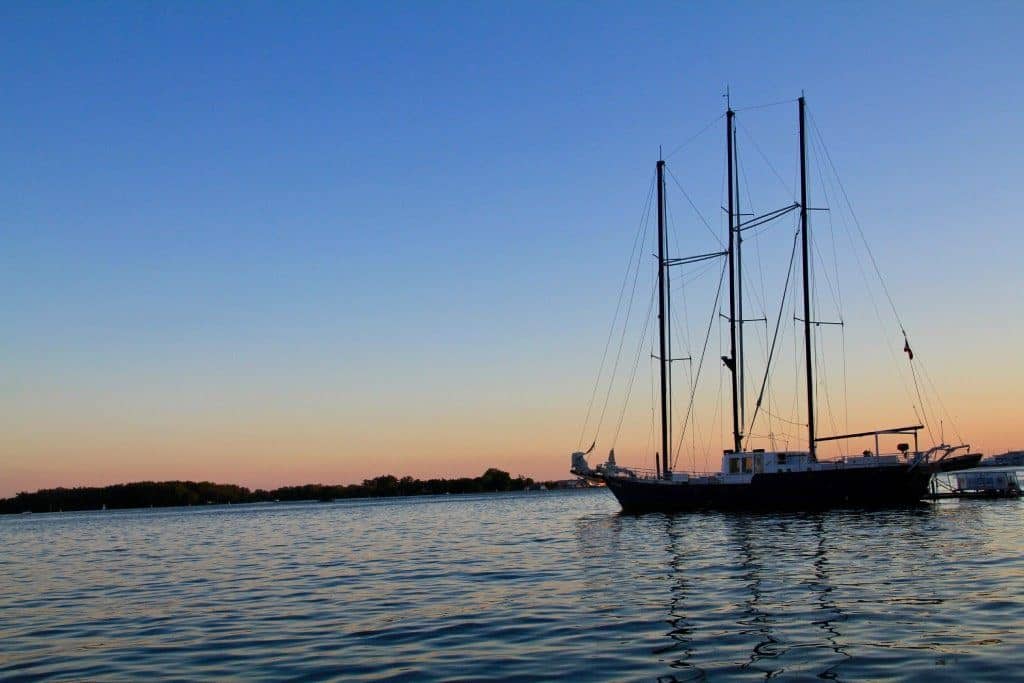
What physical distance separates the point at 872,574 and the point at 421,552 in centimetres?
2249

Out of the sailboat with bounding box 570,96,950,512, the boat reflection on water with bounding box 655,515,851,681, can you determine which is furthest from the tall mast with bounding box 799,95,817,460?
the boat reflection on water with bounding box 655,515,851,681

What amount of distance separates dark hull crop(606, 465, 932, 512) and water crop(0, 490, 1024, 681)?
56.8 ft

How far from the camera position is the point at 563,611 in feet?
70.5

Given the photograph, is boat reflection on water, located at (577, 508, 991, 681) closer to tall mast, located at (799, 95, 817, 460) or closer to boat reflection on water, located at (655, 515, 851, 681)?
boat reflection on water, located at (655, 515, 851, 681)

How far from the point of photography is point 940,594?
2103cm

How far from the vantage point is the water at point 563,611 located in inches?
617

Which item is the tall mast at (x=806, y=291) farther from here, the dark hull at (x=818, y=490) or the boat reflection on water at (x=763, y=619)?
the boat reflection on water at (x=763, y=619)

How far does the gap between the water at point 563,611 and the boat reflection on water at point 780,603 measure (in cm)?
8

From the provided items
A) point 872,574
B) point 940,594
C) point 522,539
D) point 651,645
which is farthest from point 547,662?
point 522,539

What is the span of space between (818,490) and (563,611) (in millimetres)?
43594

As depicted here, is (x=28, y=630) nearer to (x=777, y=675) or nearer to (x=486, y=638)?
(x=486, y=638)

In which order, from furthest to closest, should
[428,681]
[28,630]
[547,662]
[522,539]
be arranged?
[522,539]
[28,630]
[547,662]
[428,681]

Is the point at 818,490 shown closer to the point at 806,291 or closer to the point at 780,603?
the point at 806,291

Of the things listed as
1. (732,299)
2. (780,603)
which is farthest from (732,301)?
(780,603)
